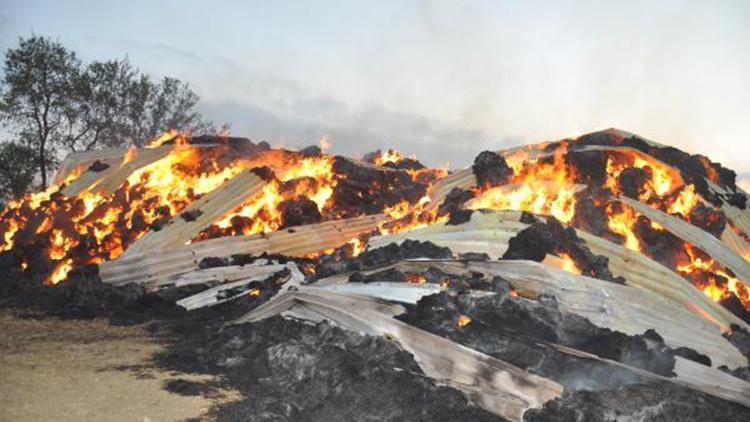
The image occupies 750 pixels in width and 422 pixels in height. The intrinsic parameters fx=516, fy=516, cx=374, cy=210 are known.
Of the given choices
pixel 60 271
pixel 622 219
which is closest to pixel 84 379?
pixel 60 271

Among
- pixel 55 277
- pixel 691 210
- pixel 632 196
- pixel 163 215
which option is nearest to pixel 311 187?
pixel 163 215

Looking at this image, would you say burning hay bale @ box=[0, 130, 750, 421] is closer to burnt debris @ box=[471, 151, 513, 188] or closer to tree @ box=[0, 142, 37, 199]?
burnt debris @ box=[471, 151, 513, 188]

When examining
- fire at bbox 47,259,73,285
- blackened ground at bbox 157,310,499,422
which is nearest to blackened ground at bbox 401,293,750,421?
blackened ground at bbox 157,310,499,422

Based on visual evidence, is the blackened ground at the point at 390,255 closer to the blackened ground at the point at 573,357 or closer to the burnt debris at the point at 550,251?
the burnt debris at the point at 550,251

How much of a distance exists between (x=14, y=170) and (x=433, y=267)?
94.7 ft

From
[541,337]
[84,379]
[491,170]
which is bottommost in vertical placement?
[84,379]

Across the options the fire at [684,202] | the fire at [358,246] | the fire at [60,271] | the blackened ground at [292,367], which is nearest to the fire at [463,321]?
the blackened ground at [292,367]

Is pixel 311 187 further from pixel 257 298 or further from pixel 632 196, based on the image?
pixel 632 196

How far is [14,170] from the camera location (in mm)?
28594

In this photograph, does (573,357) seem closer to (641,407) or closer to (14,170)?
(641,407)

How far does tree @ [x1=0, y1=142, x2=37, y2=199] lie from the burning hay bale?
13668 millimetres

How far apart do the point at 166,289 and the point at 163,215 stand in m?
3.65

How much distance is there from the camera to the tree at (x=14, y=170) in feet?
92.6

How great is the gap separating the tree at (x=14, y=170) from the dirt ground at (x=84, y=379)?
77.2 ft
